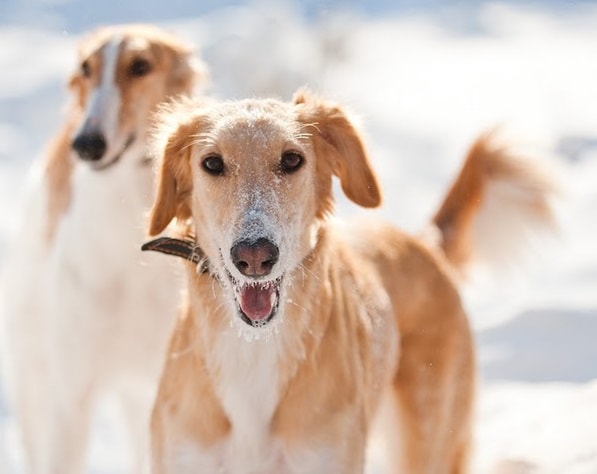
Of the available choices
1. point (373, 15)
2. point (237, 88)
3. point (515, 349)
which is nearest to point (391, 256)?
point (515, 349)

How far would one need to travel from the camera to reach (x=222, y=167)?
3.45m

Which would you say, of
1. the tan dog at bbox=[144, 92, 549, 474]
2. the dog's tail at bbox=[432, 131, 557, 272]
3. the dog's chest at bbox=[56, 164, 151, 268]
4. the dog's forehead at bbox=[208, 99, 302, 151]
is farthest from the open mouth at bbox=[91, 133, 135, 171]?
the dog's tail at bbox=[432, 131, 557, 272]

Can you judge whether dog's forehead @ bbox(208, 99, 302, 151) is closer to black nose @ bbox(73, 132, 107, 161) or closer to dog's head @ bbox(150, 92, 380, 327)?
dog's head @ bbox(150, 92, 380, 327)

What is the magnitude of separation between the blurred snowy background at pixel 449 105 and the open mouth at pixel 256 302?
2.04m

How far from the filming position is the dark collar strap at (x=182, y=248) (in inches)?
141

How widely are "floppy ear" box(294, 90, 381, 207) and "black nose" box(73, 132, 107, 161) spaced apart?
1.08 meters

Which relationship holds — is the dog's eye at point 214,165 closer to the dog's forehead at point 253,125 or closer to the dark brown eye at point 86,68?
the dog's forehead at point 253,125

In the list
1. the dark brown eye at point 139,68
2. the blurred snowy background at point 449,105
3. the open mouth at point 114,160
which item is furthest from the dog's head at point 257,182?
the blurred snowy background at point 449,105

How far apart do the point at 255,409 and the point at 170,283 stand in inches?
58.8

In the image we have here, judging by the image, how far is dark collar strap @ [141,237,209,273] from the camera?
3.58 metres

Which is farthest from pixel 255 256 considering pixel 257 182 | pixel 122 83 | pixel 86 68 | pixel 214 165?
pixel 86 68

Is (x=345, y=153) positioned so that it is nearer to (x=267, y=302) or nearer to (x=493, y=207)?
(x=267, y=302)

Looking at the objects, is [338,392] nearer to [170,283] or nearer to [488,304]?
[170,283]

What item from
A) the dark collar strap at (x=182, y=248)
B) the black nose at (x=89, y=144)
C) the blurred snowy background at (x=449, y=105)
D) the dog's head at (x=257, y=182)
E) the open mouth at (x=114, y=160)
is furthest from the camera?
the blurred snowy background at (x=449, y=105)
